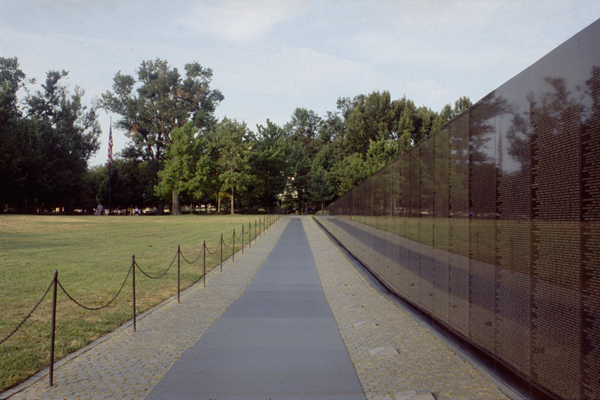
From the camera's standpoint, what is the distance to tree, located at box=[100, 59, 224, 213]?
7462cm

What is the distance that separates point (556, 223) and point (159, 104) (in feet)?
251

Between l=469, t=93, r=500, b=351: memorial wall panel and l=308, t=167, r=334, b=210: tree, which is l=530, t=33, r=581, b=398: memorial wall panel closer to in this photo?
Answer: l=469, t=93, r=500, b=351: memorial wall panel

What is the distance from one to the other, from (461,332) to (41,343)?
591 cm

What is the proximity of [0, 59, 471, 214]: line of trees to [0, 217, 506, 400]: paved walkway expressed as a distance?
5546 cm

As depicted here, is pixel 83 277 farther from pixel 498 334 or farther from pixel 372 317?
pixel 498 334

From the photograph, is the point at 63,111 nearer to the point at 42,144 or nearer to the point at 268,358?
the point at 42,144

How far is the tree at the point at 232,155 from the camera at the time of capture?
7288cm

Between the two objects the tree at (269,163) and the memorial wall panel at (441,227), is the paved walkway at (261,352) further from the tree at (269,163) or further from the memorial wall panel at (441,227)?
the tree at (269,163)

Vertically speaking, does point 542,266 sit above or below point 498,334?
above

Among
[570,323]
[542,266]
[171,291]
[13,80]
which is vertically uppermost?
[13,80]

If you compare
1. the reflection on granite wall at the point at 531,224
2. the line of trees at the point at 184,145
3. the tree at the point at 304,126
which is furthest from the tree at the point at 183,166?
the reflection on granite wall at the point at 531,224

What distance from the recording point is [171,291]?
11.0 m

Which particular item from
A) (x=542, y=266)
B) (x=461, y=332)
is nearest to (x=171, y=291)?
(x=461, y=332)

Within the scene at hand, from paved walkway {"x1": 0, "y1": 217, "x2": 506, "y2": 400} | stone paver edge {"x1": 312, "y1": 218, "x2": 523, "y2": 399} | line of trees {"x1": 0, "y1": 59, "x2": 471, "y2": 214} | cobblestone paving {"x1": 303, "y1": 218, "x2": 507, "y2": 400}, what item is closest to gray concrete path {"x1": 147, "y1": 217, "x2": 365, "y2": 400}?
paved walkway {"x1": 0, "y1": 217, "x2": 506, "y2": 400}
